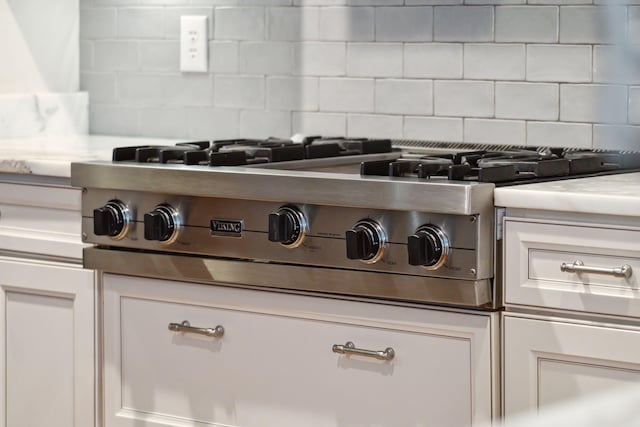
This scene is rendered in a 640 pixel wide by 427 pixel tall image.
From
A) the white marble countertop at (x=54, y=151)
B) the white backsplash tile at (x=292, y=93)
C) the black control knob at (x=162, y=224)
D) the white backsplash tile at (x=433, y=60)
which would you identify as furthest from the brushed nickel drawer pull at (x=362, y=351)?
the white backsplash tile at (x=292, y=93)

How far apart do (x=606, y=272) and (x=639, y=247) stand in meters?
0.06

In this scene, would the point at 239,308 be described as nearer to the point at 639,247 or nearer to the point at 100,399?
the point at 100,399

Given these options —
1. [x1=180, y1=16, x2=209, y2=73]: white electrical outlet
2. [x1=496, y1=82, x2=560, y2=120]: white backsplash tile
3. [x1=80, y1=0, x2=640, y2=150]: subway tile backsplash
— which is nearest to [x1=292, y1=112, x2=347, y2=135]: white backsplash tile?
[x1=80, y1=0, x2=640, y2=150]: subway tile backsplash

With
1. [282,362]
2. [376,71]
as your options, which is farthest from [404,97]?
[282,362]

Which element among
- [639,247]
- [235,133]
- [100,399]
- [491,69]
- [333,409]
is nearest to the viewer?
[639,247]

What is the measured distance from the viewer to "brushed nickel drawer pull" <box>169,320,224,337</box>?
204cm

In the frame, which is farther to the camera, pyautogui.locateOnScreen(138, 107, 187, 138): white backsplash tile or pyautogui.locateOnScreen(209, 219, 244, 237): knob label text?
pyautogui.locateOnScreen(138, 107, 187, 138): white backsplash tile

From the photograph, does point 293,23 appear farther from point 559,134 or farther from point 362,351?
point 362,351

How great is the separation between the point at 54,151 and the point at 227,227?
743 mm

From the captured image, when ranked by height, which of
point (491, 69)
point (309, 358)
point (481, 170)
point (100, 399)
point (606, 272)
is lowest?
point (100, 399)

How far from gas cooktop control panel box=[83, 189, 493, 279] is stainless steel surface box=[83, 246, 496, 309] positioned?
1 cm

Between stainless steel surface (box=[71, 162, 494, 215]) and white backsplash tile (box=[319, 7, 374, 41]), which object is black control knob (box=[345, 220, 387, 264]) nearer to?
stainless steel surface (box=[71, 162, 494, 215])

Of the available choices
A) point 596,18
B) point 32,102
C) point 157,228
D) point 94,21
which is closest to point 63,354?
point 157,228

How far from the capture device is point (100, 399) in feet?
7.33
